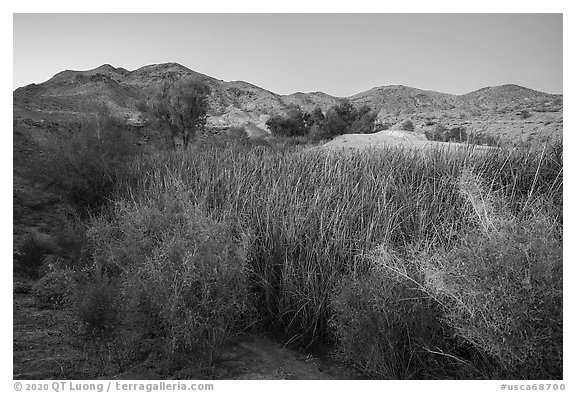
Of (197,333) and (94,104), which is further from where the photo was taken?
(94,104)

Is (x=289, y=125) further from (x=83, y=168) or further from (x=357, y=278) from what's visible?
(x=357, y=278)

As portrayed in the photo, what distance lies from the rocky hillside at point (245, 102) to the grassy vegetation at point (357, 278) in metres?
8.16

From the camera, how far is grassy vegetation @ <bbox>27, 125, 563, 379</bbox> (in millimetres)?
3816

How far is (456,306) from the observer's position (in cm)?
397

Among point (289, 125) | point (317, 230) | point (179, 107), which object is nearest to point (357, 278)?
point (317, 230)

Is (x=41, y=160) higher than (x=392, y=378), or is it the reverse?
(x=41, y=160)

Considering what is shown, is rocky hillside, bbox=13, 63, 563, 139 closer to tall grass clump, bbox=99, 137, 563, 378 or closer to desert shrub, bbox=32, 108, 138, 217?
desert shrub, bbox=32, 108, 138, 217

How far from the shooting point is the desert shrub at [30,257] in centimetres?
783

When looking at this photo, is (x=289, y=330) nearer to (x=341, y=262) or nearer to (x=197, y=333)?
(x=341, y=262)

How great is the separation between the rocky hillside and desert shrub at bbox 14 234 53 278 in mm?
5112

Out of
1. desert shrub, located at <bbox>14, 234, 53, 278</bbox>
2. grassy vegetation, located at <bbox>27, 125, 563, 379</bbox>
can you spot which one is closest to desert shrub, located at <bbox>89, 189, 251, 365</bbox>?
grassy vegetation, located at <bbox>27, 125, 563, 379</bbox>

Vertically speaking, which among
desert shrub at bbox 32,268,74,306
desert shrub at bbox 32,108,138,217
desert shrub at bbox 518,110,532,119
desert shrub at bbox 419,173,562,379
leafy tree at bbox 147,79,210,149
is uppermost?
leafy tree at bbox 147,79,210,149
